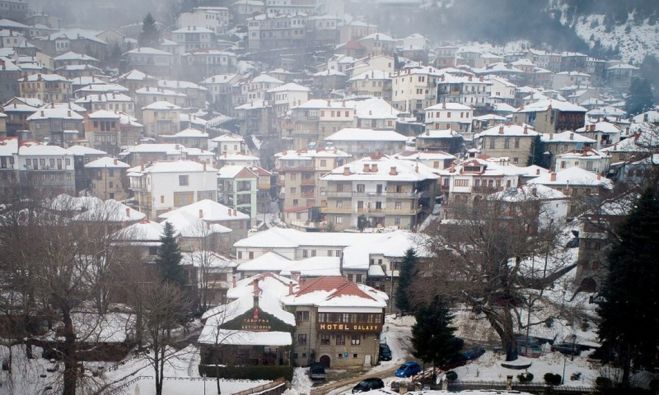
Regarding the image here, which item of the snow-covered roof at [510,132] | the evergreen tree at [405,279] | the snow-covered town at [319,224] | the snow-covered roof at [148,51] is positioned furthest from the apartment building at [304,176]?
the snow-covered roof at [148,51]

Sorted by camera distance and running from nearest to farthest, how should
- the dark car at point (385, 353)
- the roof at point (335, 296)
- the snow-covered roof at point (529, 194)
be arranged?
the roof at point (335, 296) < the dark car at point (385, 353) < the snow-covered roof at point (529, 194)

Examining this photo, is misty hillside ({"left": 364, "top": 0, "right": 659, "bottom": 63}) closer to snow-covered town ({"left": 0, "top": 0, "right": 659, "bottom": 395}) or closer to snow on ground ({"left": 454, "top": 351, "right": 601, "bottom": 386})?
snow-covered town ({"left": 0, "top": 0, "right": 659, "bottom": 395})

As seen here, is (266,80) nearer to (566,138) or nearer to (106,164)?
(106,164)

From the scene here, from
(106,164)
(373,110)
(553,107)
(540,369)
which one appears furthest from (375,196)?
(106,164)

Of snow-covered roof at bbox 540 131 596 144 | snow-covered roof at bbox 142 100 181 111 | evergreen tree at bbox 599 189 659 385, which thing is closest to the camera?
evergreen tree at bbox 599 189 659 385

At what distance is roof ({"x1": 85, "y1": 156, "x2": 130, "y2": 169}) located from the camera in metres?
60.5

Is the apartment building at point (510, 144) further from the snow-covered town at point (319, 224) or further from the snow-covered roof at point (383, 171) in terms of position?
the snow-covered roof at point (383, 171)

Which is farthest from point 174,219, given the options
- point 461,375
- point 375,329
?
point 461,375

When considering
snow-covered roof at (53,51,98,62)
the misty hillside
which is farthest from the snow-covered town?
the misty hillside

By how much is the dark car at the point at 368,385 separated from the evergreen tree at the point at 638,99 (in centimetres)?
8756

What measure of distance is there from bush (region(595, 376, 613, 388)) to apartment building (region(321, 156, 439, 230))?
28.0 m

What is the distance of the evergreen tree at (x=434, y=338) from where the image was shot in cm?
2970

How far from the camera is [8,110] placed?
71.6m

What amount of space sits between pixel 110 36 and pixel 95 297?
10811cm
